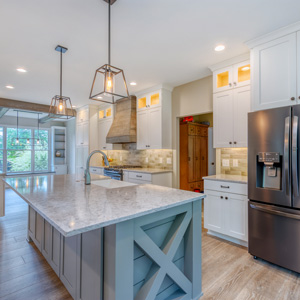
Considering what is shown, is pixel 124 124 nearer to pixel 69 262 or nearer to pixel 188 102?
pixel 188 102

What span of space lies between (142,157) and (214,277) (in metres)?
3.39

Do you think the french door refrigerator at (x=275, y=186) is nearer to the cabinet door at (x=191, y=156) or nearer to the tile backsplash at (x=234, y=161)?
the tile backsplash at (x=234, y=161)

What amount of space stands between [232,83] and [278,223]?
6.56 ft

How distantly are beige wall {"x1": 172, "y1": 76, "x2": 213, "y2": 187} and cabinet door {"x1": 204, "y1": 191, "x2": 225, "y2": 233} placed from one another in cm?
129

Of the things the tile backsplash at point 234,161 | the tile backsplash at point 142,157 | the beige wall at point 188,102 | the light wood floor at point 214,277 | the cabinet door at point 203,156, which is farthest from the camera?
the cabinet door at point 203,156

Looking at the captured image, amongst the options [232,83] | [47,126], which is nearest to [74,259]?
[232,83]

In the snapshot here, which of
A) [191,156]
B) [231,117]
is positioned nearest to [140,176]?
[191,156]

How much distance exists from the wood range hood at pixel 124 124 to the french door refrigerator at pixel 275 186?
2.86 metres

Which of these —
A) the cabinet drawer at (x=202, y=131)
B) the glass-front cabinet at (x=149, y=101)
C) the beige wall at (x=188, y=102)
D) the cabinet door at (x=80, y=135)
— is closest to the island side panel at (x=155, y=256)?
the beige wall at (x=188, y=102)

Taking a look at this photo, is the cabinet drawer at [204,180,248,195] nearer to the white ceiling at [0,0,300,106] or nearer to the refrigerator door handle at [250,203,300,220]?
the refrigerator door handle at [250,203,300,220]

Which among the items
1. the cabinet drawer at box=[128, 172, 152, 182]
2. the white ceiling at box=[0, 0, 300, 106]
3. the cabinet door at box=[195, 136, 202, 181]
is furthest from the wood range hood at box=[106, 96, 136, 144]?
the cabinet door at box=[195, 136, 202, 181]

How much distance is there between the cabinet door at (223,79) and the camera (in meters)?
3.07

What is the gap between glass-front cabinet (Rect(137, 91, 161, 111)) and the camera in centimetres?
437

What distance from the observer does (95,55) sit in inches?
116
